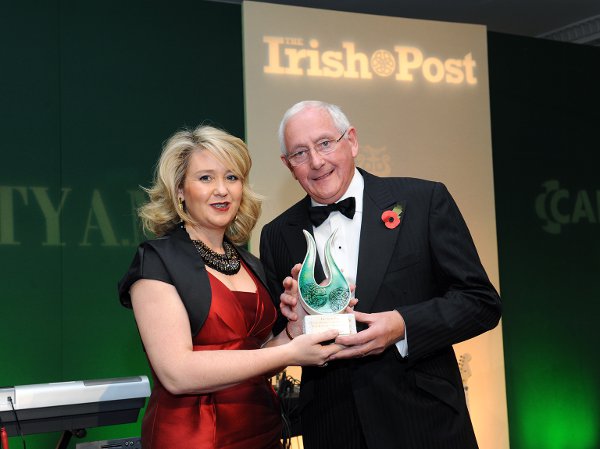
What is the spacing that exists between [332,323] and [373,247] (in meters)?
0.33

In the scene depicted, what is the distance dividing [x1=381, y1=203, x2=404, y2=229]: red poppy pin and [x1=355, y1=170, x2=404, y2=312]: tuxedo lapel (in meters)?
0.01

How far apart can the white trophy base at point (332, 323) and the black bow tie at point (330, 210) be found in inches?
17.5

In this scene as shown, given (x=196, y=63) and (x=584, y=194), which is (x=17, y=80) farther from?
(x=584, y=194)

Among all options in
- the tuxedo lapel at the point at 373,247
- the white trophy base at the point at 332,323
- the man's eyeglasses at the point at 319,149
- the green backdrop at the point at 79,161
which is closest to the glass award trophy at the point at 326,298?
the white trophy base at the point at 332,323

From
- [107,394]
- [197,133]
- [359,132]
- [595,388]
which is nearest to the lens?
[197,133]

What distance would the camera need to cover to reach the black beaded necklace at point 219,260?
2.42m

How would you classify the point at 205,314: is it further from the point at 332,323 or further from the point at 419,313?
the point at 419,313

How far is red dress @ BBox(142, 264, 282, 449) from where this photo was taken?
7.38ft

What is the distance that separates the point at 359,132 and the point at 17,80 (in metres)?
2.21

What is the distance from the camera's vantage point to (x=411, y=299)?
93.6 inches

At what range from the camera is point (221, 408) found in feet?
7.50

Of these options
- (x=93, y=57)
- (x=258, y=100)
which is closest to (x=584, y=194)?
(x=258, y=100)

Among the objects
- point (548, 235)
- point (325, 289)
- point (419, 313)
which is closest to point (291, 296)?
point (325, 289)

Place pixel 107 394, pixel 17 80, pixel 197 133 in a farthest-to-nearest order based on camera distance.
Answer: pixel 17 80 < pixel 107 394 < pixel 197 133
